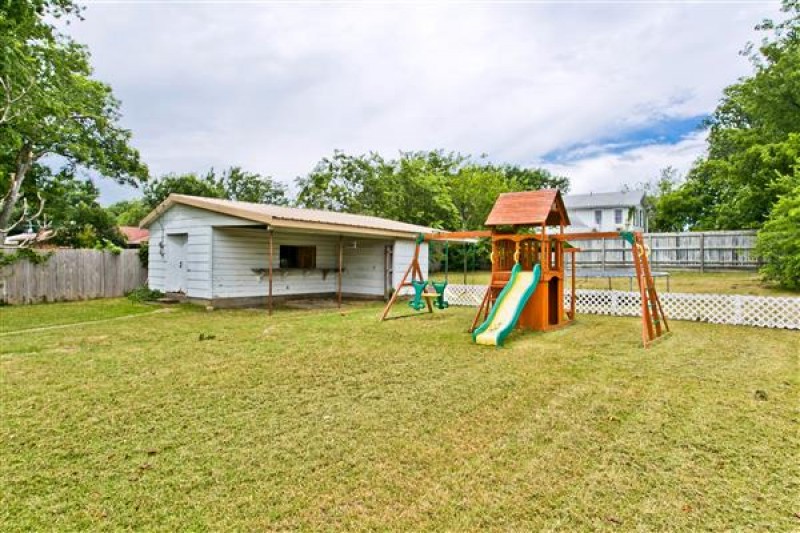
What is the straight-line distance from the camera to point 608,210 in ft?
128

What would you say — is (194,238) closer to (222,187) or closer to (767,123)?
(222,187)

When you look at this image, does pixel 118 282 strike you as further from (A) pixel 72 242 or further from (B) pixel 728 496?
(B) pixel 728 496

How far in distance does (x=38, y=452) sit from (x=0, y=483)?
1.61 ft

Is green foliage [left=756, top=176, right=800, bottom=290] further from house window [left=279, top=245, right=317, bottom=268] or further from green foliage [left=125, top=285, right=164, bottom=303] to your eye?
green foliage [left=125, top=285, right=164, bottom=303]

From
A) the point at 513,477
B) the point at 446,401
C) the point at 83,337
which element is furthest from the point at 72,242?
the point at 513,477

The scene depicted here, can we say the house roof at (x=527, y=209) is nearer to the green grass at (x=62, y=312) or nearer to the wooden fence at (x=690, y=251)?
the green grass at (x=62, y=312)

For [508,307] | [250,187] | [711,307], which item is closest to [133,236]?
[250,187]

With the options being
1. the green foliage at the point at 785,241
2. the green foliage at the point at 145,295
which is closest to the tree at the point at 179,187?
the green foliage at the point at 145,295

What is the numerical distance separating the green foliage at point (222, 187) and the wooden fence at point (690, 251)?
70.7ft

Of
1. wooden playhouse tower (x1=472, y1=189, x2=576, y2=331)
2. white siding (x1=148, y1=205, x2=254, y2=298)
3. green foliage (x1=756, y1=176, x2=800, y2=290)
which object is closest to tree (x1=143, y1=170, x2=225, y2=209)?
white siding (x1=148, y1=205, x2=254, y2=298)

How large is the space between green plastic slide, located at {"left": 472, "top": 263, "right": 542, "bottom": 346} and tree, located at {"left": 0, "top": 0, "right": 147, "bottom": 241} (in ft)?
32.3

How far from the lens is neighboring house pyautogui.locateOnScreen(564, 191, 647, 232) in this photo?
3788 centimetres

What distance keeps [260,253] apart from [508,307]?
7.92 metres

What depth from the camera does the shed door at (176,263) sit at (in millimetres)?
13391
